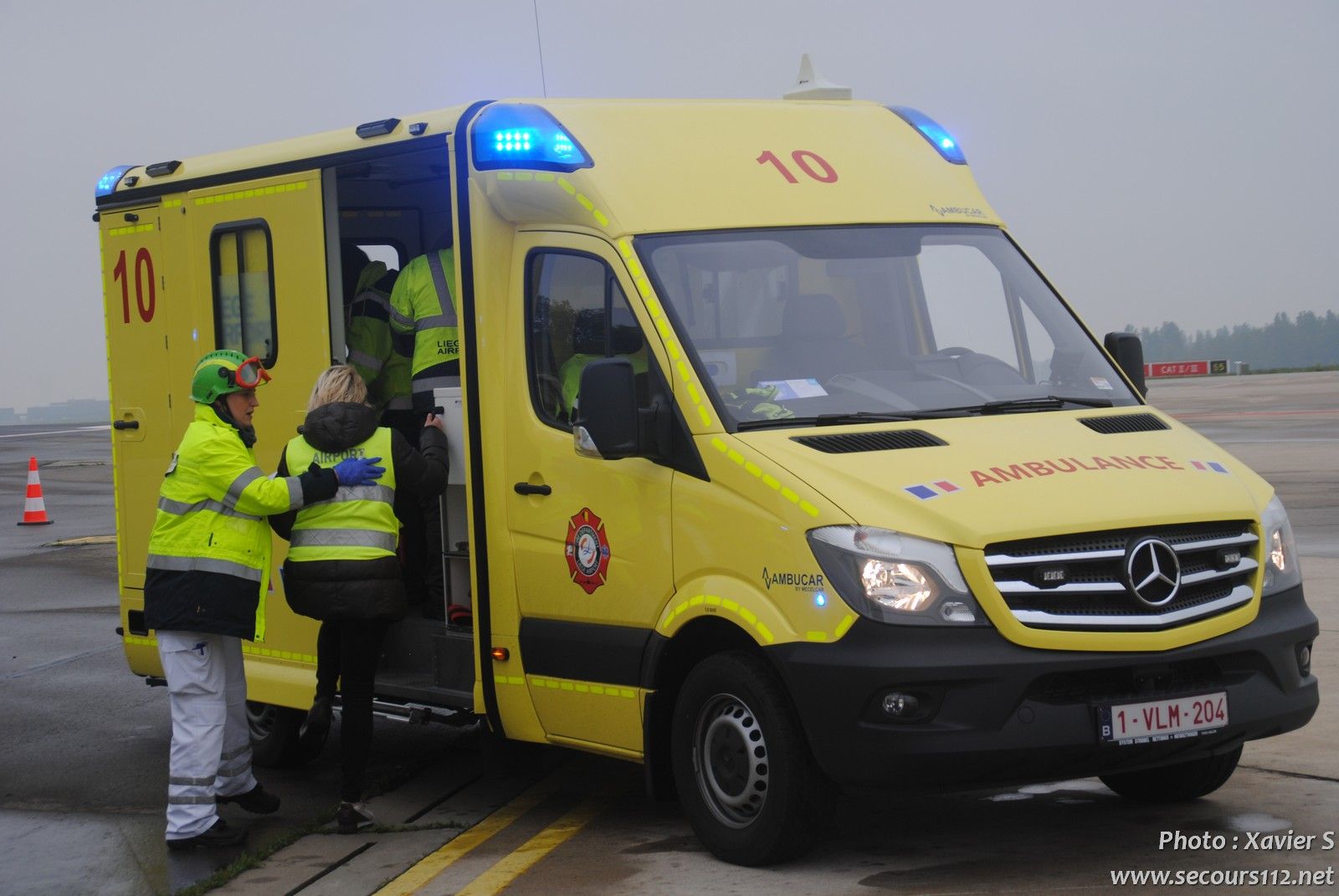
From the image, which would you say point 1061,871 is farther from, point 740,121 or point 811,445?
point 740,121

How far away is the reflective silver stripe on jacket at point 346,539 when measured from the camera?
23.3 ft

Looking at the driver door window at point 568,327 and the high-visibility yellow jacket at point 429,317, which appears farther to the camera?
the high-visibility yellow jacket at point 429,317

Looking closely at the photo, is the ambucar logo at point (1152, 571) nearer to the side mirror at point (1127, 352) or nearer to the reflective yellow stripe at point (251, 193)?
the side mirror at point (1127, 352)

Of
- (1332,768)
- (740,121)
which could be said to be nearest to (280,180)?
(740,121)

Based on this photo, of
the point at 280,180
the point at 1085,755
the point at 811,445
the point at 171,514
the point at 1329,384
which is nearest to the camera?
the point at 1085,755

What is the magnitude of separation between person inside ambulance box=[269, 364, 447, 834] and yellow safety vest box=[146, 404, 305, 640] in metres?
0.21

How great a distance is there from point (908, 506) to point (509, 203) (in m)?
2.35

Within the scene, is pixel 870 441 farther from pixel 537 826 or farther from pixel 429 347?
pixel 429 347

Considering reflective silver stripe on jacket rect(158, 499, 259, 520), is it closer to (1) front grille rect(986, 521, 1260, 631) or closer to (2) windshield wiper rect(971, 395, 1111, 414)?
(2) windshield wiper rect(971, 395, 1111, 414)

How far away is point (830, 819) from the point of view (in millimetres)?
5934

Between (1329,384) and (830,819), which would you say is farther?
(1329,384)

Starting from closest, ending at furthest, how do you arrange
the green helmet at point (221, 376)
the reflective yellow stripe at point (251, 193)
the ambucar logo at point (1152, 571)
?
1. the ambucar logo at point (1152, 571)
2. the green helmet at point (221, 376)
3. the reflective yellow stripe at point (251, 193)

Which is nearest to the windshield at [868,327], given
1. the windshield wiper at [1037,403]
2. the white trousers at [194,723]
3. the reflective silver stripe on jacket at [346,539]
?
the windshield wiper at [1037,403]

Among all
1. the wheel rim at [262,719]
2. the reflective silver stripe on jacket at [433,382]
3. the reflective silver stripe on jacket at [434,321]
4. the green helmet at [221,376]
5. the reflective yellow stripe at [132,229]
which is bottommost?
the wheel rim at [262,719]
